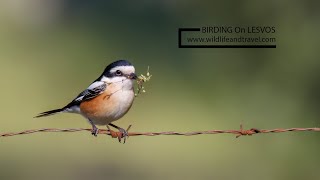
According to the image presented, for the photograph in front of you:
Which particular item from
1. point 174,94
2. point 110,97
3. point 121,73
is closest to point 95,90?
point 110,97

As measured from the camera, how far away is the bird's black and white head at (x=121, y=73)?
21.0 ft

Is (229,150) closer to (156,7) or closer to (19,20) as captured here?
(156,7)

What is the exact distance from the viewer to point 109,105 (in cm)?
657

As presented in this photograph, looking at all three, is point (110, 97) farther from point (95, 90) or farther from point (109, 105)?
point (95, 90)

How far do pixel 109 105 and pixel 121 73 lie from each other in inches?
12.8

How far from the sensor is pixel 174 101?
772 inches

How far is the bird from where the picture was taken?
21.2 feet

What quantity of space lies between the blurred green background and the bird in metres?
6.92

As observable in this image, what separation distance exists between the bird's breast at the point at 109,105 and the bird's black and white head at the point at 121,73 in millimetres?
77

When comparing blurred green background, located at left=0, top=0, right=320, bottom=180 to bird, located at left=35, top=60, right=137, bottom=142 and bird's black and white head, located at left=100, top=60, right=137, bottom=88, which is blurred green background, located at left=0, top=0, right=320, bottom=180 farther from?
bird's black and white head, located at left=100, top=60, right=137, bottom=88

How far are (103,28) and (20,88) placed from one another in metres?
5.83

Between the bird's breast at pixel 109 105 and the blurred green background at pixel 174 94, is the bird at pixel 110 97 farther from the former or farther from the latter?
the blurred green background at pixel 174 94

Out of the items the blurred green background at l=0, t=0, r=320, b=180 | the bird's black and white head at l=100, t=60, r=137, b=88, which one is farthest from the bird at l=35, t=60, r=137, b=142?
the blurred green background at l=0, t=0, r=320, b=180

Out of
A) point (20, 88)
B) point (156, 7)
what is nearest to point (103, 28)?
point (156, 7)
